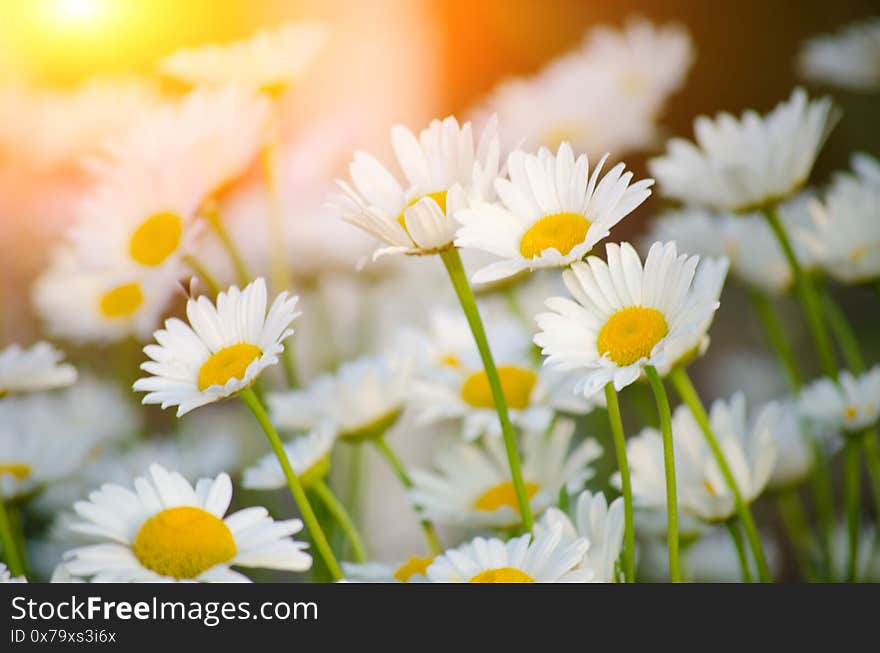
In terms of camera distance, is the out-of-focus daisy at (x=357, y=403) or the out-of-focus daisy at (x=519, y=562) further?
the out-of-focus daisy at (x=357, y=403)

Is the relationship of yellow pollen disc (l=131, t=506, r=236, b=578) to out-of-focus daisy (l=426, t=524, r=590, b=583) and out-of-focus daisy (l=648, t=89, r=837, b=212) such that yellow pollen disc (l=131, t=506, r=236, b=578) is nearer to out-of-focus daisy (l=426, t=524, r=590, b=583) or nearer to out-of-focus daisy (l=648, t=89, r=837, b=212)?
out-of-focus daisy (l=426, t=524, r=590, b=583)

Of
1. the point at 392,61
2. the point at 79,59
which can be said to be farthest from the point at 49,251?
the point at 392,61

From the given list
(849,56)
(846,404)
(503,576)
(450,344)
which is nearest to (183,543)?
(503,576)

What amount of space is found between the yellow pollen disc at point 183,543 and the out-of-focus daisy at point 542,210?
0.13 metres

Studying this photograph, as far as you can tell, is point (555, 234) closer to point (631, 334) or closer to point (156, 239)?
point (631, 334)

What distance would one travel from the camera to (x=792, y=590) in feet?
1.54

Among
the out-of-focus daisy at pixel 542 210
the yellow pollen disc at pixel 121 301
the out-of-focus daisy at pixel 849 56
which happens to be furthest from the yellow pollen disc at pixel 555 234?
the out-of-focus daisy at pixel 849 56

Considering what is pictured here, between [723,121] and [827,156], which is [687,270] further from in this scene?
[827,156]

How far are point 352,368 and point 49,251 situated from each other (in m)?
0.35

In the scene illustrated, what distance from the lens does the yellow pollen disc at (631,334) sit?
327mm

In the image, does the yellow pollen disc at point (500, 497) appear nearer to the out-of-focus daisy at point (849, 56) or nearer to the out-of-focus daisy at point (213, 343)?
the out-of-focus daisy at point (213, 343)

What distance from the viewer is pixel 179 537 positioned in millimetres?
336

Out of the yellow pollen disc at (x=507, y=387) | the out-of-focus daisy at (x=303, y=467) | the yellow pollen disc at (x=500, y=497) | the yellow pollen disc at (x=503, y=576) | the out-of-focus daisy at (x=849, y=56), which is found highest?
the out-of-focus daisy at (x=849, y=56)

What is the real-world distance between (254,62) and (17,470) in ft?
0.87
